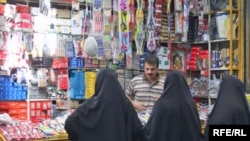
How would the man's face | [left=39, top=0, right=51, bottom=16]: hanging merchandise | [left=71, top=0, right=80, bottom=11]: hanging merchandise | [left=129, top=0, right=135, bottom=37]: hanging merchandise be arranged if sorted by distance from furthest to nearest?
[left=129, top=0, right=135, bottom=37]: hanging merchandise < [left=71, top=0, right=80, bottom=11]: hanging merchandise < [left=39, top=0, right=51, bottom=16]: hanging merchandise < the man's face

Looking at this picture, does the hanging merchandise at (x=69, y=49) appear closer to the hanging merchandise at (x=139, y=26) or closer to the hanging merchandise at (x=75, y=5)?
the hanging merchandise at (x=75, y=5)

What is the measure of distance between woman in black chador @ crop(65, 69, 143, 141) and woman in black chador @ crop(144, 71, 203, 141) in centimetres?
19

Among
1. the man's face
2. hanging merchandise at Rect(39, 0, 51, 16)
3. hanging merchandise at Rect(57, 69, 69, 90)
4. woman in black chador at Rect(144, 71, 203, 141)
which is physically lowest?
woman in black chador at Rect(144, 71, 203, 141)

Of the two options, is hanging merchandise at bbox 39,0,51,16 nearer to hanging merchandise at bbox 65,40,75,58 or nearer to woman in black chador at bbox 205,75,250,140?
hanging merchandise at bbox 65,40,75,58

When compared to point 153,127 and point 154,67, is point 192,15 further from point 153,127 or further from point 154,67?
point 153,127

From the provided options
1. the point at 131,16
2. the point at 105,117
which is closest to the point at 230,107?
the point at 105,117

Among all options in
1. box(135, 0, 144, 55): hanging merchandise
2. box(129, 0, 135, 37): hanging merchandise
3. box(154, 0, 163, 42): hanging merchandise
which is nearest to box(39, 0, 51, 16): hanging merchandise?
box(129, 0, 135, 37): hanging merchandise

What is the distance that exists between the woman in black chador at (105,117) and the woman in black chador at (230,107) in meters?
0.70

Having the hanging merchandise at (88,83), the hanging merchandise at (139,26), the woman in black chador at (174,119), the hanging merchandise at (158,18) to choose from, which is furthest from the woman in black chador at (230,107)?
the hanging merchandise at (158,18)

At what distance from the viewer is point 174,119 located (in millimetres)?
3605

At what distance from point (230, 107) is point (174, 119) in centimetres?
49

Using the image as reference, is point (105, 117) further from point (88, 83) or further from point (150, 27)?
point (150, 27)

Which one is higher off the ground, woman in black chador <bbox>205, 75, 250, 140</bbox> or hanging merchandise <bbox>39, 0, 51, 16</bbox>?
hanging merchandise <bbox>39, 0, 51, 16</bbox>

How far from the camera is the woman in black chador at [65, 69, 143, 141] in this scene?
11.8 ft
